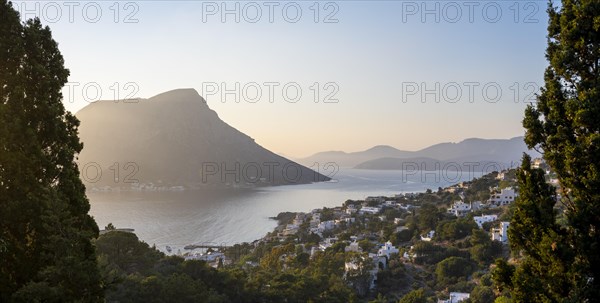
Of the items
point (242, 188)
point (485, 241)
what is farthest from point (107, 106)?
point (485, 241)

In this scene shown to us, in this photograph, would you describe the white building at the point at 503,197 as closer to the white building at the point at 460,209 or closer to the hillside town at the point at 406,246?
the hillside town at the point at 406,246

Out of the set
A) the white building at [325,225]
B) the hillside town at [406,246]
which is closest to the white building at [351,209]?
the hillside town at [406,246]

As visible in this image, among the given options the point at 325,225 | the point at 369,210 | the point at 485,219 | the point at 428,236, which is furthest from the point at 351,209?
the point at 485,219

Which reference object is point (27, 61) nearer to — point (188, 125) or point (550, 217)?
point (550, 217)

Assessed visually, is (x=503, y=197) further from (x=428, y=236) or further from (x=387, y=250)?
(x=387, y=250)

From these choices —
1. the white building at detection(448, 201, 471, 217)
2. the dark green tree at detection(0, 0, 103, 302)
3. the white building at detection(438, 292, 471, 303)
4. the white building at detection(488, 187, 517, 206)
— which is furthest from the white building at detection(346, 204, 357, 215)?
the dark green tree at detection(0, 0, 103, 302)

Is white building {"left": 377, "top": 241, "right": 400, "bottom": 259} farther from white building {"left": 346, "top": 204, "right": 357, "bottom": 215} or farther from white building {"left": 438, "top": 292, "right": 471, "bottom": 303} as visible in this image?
white building {"left": 346, "top": 204, "right": 357, "bottom": 215}
